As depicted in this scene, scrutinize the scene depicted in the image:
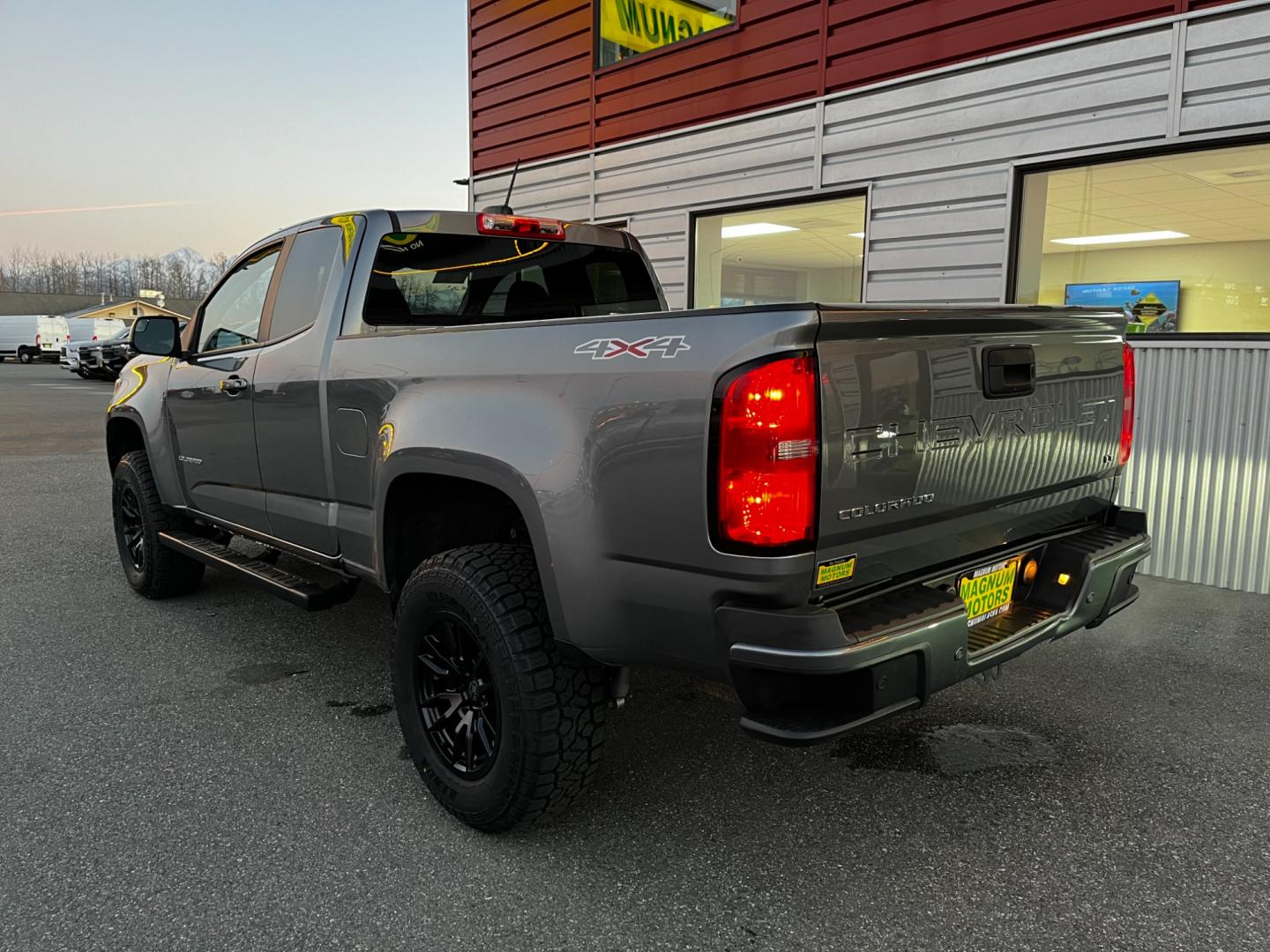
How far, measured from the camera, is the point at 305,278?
12.6 feet

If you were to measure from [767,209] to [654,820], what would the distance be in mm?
5740

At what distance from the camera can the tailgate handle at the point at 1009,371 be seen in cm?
248

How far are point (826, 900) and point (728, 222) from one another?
6.39m

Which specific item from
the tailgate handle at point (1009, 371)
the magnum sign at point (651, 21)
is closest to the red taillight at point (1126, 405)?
the tailgate handle at point (1009, 371)

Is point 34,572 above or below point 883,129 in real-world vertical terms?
below

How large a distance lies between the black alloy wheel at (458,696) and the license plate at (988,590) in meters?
1.37

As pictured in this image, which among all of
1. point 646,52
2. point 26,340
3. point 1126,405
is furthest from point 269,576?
point 26,340

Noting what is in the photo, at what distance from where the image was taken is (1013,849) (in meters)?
2.66

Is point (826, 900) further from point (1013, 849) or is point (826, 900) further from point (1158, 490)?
point (1158, 490)

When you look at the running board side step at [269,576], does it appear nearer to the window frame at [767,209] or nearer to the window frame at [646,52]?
the window frame at [767,209]

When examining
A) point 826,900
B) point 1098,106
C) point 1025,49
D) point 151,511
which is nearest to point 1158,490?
point 1098,106

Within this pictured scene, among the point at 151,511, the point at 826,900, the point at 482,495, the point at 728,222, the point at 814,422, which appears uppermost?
the point at 728,222

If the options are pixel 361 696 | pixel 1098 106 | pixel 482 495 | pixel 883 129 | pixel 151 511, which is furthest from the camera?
pixel 883 129

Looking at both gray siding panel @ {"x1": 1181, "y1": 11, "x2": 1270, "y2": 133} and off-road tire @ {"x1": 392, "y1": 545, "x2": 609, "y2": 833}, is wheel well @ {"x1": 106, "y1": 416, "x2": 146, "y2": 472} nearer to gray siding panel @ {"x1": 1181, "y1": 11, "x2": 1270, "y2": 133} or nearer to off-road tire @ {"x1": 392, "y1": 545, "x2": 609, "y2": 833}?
off-road tire @ {"x1": 392, "y1": 545, "x2": 609, "y2": 833}
